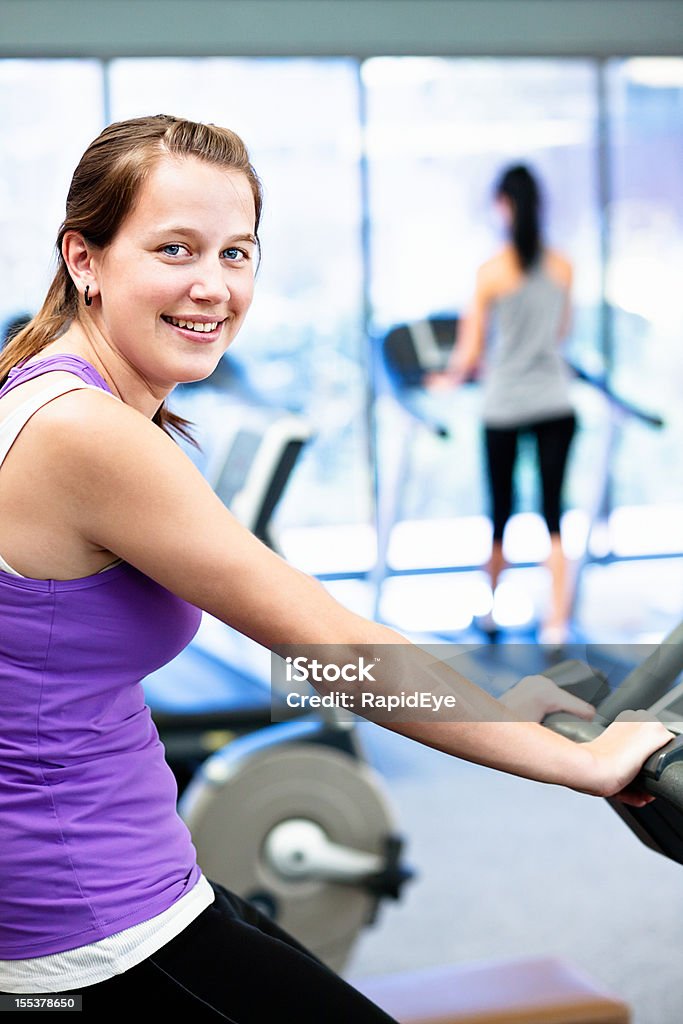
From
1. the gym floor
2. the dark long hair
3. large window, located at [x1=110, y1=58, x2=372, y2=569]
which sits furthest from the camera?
large window, located at [x1=110, y1=58, x2=372, y2=569]

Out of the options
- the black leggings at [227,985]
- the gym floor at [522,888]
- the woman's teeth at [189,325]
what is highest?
the woman's teeth at [189,325]

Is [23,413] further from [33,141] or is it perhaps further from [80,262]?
[33,141]

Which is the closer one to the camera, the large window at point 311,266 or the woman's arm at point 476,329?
the woman's arm at point 476,329

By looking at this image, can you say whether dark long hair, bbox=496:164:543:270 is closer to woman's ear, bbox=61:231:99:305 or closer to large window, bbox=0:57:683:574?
large window, bbox=0:57:683:574

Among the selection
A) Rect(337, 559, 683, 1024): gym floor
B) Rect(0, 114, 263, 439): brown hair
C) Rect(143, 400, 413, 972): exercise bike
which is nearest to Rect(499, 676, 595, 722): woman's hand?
Rect(0, 114, 263, 439): brown hair

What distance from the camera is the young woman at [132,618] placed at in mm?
967

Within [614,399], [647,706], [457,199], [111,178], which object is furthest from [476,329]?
[111,178]

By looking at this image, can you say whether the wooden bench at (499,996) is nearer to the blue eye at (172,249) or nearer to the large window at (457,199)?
the blue eye at (172,249)

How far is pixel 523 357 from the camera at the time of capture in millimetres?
4699

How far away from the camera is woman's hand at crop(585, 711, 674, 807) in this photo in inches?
40.8

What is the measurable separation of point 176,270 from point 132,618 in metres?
0.30

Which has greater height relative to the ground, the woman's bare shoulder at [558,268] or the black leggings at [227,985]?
the woman's bare shoulder at [558,268]

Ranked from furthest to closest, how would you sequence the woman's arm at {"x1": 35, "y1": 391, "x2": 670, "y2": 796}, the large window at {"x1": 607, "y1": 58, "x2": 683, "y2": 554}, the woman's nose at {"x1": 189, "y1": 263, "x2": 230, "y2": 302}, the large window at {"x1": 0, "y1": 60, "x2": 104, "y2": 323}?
the large window at {"x1": 607, "y1": 58, "x2": 683, "y2": 554}
the large window at {"x1": 0, "y1": 60, "x2": 104, "y2": 323}
the woman's nose at {"x1": 189, "y1": 263, "x2": 230, "y2": 302}
the woman's arm at {"x1": 35, "y1": 391, "x2": 670, "y2": 796}

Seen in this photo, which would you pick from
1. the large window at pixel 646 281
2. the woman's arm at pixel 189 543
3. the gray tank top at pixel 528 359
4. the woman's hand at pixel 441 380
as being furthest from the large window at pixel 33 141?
the woman's arm at pixel 189 543
